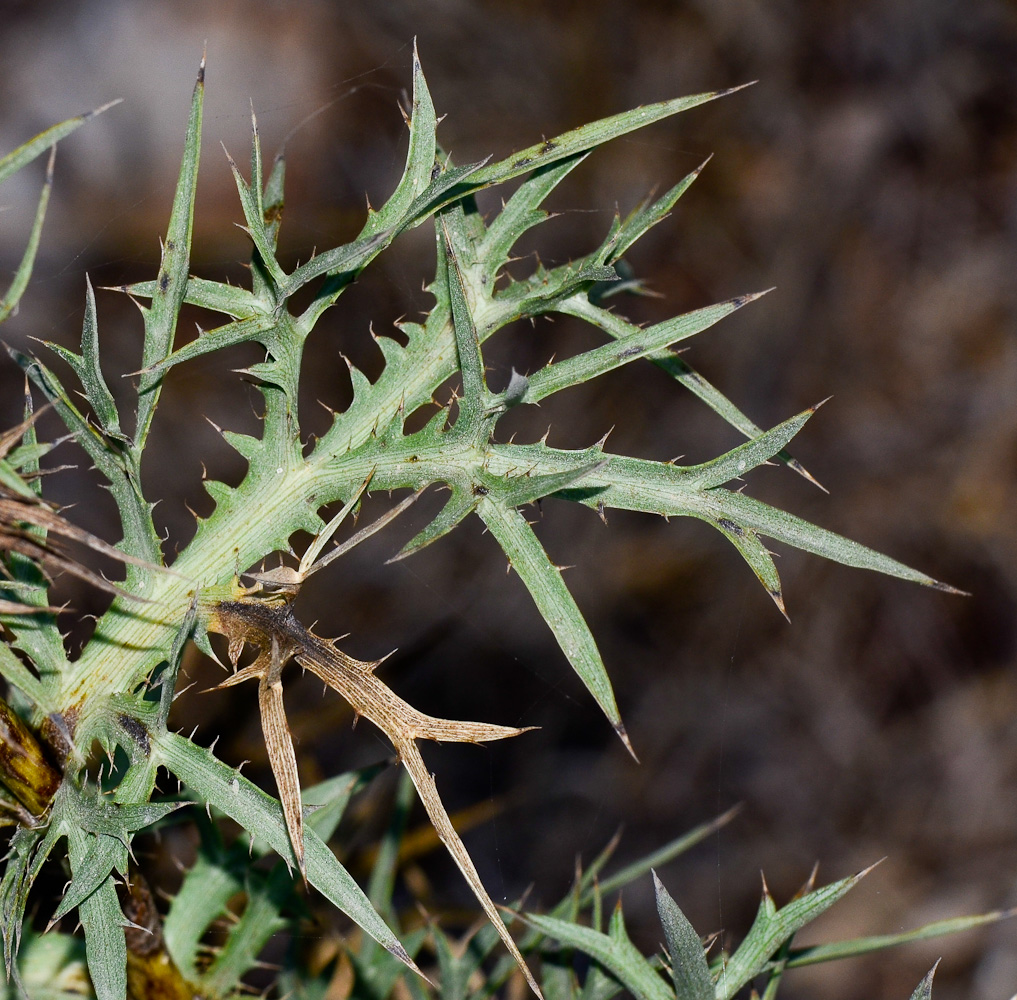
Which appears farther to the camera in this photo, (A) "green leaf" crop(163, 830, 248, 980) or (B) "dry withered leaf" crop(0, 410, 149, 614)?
(A) "green leaf" crop(163, 830, 248, 980)

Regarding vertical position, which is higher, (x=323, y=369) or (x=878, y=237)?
(x=323, y=369)

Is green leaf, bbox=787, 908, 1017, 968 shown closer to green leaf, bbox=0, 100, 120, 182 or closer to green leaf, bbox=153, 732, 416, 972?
green leaf, bbox=153, 732, 416, 972

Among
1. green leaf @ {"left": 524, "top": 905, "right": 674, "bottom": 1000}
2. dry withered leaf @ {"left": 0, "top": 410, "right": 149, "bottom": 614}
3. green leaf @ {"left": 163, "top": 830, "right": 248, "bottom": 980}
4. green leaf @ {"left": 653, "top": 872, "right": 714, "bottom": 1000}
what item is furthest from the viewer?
green leaf @ {"left": 163, "top": 830, "right": 248, "bottom": 980}

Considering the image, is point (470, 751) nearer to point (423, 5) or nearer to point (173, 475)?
point (173, 475)

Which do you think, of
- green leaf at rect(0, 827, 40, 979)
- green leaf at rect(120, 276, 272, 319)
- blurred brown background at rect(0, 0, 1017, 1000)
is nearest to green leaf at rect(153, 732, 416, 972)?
green leaf at rect(0, 827, 40, 979)

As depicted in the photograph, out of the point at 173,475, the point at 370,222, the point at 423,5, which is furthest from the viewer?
the point at 423,5

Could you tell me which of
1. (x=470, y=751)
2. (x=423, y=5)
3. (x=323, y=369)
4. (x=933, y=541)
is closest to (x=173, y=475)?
(x=323, y=369)

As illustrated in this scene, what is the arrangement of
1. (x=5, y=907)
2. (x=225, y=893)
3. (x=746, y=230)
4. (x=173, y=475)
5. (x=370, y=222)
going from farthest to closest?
(x=746, y=230), (x=173, y=475), (x=225, y=893), (x=370, y=222), (x=5, y=907)
